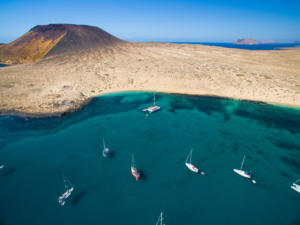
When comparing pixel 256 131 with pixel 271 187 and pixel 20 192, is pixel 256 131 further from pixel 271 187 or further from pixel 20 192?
pixel 20 192

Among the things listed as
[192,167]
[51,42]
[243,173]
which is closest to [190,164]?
[192,167]

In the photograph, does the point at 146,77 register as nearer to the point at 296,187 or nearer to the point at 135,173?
the point at 135,173

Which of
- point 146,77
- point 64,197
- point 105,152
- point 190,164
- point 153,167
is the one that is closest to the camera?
point 64,197

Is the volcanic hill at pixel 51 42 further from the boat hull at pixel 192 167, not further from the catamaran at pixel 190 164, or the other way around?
the boat hull at pixel 192 167

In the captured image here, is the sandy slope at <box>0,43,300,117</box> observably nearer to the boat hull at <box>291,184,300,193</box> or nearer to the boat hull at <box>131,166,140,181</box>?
the boat hull at <box>131,166,140,181</box>

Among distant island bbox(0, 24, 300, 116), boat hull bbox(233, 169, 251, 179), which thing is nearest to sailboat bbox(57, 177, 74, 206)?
boat hull bbox(233, 169, 251, 179)
